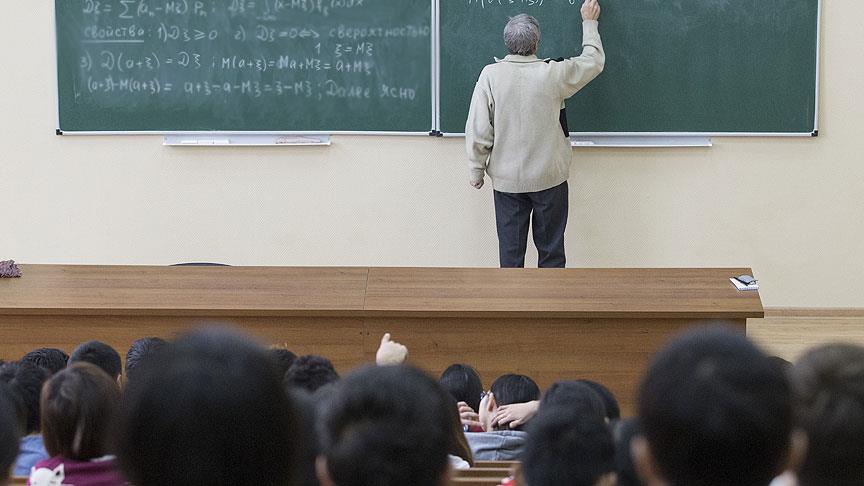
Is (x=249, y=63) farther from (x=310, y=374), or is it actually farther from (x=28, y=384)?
(x=310, y=374)

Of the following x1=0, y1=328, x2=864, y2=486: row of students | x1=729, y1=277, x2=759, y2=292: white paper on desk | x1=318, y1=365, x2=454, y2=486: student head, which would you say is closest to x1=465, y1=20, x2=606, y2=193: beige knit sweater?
x1=729, y1=277, x2=759, y2=292: white paper on desk

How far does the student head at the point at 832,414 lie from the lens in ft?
4.46

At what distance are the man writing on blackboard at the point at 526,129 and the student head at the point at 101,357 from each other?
276 centimetres

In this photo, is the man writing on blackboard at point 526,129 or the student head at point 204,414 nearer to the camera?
the student head at point 204,414

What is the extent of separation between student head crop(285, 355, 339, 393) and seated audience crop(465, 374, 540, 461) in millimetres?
370

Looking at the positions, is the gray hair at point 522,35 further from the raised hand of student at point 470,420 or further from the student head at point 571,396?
the student head at point 571,396

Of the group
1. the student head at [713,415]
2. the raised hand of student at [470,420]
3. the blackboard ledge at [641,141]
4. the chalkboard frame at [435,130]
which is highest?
the chalkboard frame at [435,130]

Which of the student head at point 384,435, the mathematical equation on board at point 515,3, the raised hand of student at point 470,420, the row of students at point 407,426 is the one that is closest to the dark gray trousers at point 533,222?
the mathematical equation on board at point 515,3

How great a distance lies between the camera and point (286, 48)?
582 cm

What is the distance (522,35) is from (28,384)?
3.34m

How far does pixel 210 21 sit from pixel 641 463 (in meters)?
5.05

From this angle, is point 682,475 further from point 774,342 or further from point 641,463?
point 774,342

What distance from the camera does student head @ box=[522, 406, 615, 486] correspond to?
158 centimetres

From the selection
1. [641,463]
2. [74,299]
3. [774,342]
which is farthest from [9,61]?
[641,463]
